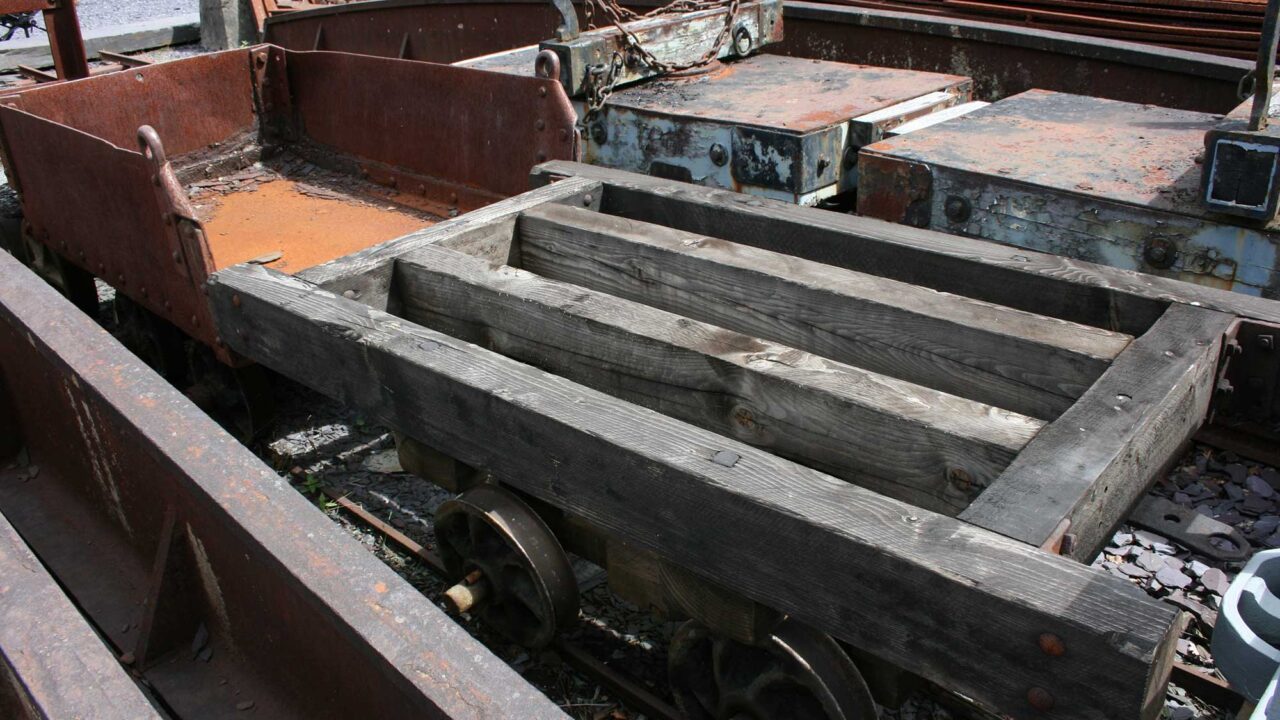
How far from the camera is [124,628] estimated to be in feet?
8.87

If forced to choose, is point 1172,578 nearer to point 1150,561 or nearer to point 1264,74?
point 1150,561

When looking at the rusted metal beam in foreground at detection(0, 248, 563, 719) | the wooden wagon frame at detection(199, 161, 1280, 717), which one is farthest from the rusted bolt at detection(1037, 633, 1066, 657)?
the rusted metal beam in foreground at detection(0, 248, 563, 719)

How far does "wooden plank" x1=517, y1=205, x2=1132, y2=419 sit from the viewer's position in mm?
2328

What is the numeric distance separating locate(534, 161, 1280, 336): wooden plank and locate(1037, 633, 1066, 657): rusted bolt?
119 cm

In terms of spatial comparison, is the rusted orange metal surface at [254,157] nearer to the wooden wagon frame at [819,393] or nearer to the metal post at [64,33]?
the metal post at [64,33]

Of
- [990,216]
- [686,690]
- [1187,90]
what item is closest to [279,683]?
[686,690]

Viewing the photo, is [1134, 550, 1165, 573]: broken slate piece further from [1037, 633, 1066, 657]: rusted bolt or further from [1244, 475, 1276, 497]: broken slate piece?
[1037, 633, 1066, 657]: rusted bolt

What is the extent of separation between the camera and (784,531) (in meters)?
1.75

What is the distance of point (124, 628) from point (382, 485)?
61.5 inches

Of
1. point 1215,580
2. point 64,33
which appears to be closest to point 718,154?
point 1215,580

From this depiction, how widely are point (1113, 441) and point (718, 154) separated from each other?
2.97 metres

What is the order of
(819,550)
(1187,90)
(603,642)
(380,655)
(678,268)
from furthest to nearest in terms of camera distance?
1. (1187,90)
2. (603,642)
3. (678,268)
4. (819,550)
5. (380,655)

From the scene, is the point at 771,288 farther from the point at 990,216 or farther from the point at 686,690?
the point at 990,216

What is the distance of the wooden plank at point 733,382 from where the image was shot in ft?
6.80
